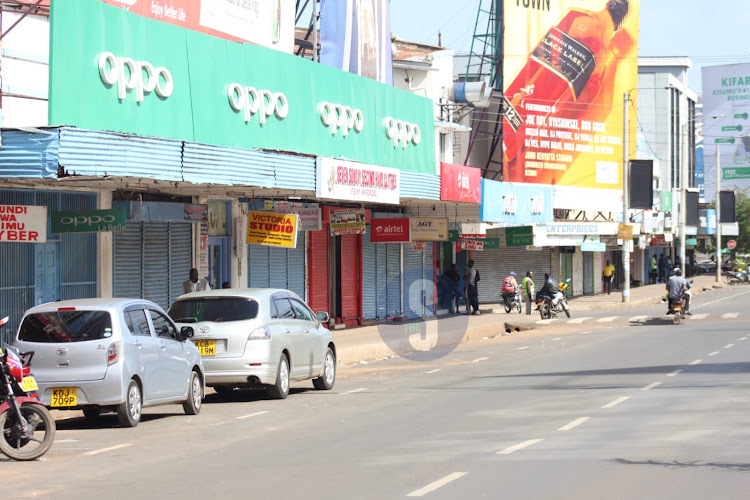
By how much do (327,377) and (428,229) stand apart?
17.0m

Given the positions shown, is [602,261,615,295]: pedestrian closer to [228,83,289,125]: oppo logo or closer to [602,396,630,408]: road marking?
[228,83,289,125]: oppo logo

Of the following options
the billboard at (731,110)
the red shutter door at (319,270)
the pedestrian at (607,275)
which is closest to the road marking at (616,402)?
the red shutter door at (319,270)

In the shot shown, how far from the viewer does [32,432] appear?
36.7 feet

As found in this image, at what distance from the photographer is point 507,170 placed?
4944cm

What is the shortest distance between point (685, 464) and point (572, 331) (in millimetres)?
24022

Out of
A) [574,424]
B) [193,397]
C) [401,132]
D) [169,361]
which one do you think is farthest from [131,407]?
[401,132]

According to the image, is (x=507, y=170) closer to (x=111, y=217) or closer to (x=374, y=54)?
(x=374, y=54)

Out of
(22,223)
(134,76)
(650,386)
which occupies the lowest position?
(650,386)

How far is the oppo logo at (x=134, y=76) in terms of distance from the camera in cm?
1916

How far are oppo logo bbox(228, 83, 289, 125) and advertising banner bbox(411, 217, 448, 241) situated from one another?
1106 centimetres

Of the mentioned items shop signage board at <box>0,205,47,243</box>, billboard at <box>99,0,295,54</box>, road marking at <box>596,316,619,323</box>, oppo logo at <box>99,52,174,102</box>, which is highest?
billboard at <box>99,0,295,54</box>

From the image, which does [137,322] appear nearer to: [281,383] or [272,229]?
[281,383]

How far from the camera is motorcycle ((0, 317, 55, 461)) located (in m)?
11.1

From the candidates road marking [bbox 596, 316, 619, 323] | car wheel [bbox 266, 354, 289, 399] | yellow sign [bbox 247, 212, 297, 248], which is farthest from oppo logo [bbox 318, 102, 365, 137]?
road marking [bbox 596, 316, 619, 323]
